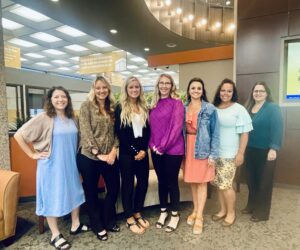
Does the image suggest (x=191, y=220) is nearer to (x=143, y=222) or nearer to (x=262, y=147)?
(x=143, y=222)

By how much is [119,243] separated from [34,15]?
5.43 meters

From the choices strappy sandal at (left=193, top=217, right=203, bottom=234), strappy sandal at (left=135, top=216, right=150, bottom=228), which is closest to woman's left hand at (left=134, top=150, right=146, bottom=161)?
strappy sandal at (left=135, top=216, right=150, bottom=228)

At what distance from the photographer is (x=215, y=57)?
4.69 meters

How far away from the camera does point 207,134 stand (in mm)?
2199

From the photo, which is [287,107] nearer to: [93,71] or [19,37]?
[93,71]

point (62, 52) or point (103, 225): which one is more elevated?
point (62, 52)

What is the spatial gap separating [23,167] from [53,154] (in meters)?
1.33

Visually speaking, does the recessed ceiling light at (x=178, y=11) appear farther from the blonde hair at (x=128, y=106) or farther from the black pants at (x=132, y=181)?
the black pants at (x=132, y=181)

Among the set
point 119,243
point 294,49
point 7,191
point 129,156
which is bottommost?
point 119,243

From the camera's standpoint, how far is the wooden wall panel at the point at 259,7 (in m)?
3.40

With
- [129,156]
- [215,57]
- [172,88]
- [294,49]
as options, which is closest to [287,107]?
[294,49]

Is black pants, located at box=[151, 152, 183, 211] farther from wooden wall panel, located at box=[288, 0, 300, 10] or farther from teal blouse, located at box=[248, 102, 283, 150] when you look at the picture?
wooden wall panel, located at box=[288, 0, 300, 10]

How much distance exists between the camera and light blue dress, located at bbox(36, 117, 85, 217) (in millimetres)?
2027

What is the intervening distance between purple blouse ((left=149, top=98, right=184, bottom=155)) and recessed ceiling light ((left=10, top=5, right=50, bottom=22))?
452 centimetres
